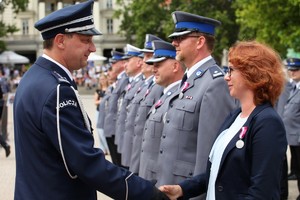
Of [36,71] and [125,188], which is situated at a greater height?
[36,71]

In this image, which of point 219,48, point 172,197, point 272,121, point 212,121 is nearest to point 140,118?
point 212,121

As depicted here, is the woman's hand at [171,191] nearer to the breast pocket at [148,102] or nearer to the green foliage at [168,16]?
the breast pocket at [148,102]

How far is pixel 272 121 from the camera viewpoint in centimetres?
349

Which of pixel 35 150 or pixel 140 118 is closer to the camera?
pixel 35 150

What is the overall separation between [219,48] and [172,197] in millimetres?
34693

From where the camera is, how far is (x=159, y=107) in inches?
239

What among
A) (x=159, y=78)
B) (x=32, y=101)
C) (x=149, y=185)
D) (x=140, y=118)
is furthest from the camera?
(x=140, y=118)

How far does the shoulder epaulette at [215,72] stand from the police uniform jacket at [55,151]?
56.6 inches

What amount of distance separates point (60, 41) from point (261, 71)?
3.89 feet

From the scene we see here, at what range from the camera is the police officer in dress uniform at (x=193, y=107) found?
4574 millimetres

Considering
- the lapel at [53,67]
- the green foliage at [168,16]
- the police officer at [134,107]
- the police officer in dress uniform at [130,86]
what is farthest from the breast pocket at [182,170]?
the green foliage at [168,16]

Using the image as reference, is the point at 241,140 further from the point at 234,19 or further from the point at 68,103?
the point at 234,19

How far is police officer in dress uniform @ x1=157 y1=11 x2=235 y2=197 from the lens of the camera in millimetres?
4574

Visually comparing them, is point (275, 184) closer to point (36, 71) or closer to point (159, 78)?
point (36, 71)
